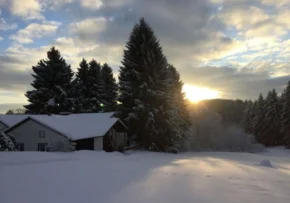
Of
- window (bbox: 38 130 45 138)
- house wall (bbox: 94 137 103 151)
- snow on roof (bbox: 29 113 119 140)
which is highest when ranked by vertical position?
snow on roof (bbox: 29 113 119 140)

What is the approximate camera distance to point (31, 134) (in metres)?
28.2

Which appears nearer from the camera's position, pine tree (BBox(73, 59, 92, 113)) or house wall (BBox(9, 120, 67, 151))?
house wall (BBox(9, 120, 67, 151))

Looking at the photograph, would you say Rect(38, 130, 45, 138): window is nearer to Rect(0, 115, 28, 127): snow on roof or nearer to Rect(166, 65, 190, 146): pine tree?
Rect(0, 115, 28, 127): snow on roof

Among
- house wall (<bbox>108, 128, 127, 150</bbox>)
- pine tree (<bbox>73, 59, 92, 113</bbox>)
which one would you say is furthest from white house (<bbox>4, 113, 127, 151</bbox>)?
pine tree (<bbox>73, 59, 92, 113</bbox>)

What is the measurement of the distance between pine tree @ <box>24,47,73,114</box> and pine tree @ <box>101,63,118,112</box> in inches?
333

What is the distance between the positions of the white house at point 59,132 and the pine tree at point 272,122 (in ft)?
126

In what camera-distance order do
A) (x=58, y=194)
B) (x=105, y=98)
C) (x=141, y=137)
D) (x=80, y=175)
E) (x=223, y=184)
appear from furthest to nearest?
(x=105, y=98) → (x=141, y=137) → (x=80, y=175) → (x=223, y=184) → (x=58, y=194)

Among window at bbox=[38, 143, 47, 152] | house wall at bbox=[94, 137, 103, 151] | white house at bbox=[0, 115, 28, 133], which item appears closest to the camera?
window at bbox=[38, 143, 47, 152]

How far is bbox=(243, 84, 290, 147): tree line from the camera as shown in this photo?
53188mm

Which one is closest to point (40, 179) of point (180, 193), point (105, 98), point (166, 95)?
point (180, 193)

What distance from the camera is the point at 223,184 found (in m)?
9.78

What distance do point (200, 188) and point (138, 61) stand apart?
2380 centimetres

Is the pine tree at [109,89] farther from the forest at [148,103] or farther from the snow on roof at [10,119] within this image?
the snow on roof at [10,119]

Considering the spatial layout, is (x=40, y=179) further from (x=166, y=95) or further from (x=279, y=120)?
(x=279, y=120)
